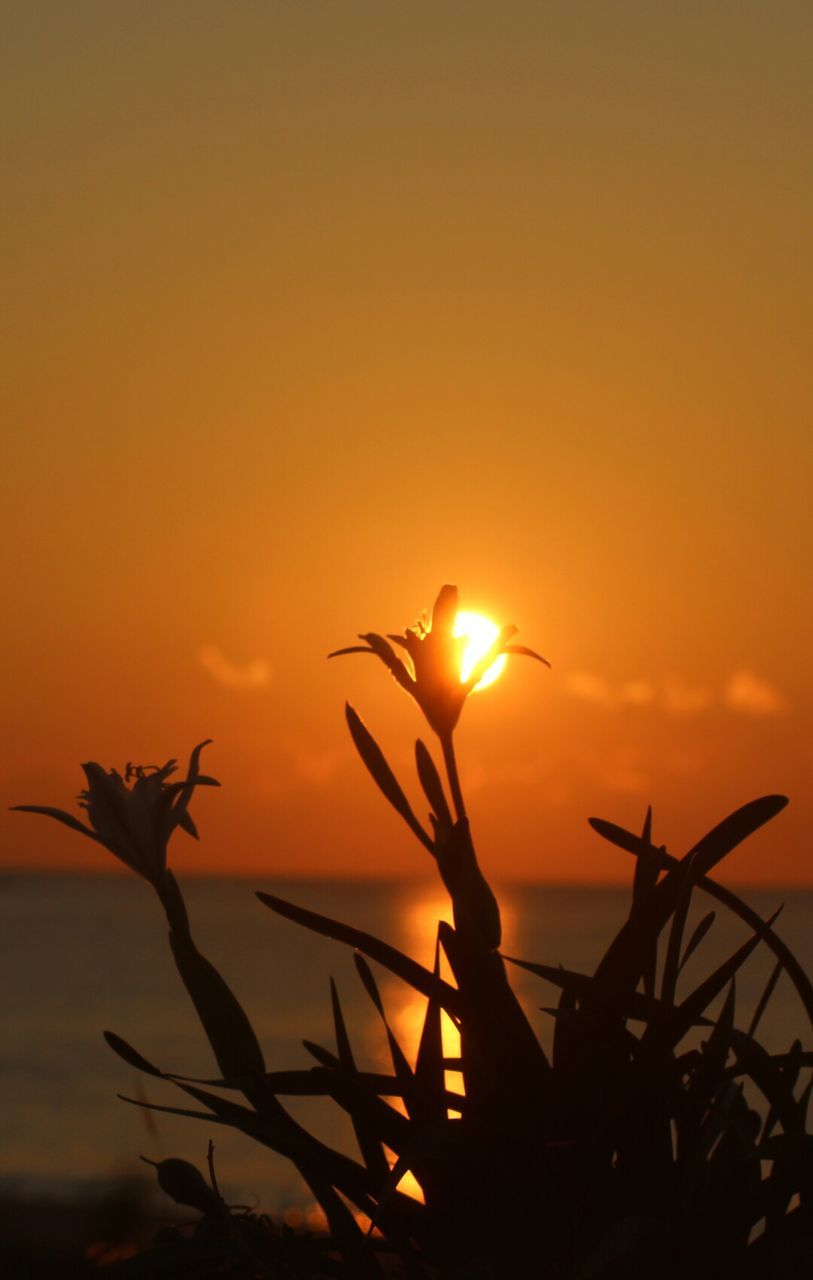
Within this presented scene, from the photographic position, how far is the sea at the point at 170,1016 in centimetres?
1806

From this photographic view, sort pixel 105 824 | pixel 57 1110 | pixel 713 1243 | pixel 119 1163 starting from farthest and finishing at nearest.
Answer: pixel 57 1110, pixel 119 1163, pixel 105 824, pixel 713 1243

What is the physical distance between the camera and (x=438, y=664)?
1638mm

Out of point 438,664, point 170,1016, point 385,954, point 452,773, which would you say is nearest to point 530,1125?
point 385,954

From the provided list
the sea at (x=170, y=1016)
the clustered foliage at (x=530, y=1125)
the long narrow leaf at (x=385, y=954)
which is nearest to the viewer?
the clustered foliage at (x=530, y=1125)

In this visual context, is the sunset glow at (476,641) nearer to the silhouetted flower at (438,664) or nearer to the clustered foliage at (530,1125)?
the silhouetted flower at (438,664)

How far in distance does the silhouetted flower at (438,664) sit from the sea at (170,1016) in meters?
0.32

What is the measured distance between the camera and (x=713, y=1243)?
1.31 metres

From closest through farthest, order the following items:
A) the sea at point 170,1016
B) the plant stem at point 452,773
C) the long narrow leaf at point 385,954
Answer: the long narrow leaf at point 385,954, the plant stem at point 452,773, the sea at point 170,1016

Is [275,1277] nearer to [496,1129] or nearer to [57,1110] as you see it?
[496,1129]

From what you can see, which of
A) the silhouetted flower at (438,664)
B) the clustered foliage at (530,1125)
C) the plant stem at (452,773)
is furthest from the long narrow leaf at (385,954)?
the silhouetted flower at (438,664)

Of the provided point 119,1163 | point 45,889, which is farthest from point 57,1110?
point 45,889

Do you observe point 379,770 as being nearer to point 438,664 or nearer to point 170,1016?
point 438,664

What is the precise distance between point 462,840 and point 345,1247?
1.22ft

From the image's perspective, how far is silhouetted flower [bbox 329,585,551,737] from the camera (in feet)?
5.32
